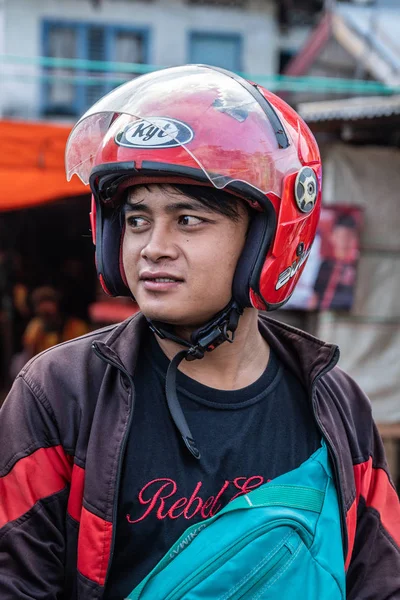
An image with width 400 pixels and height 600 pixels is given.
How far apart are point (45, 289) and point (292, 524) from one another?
6583 mm

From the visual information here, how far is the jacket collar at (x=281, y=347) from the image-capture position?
1.81 meters

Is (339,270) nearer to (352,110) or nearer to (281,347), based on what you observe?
(352,110)

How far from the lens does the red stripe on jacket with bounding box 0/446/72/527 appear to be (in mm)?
1621

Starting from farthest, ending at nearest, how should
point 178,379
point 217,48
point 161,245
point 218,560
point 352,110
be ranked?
point 217,48 → point 352,110 → point 178,379 → point 161,245 → point 218,560

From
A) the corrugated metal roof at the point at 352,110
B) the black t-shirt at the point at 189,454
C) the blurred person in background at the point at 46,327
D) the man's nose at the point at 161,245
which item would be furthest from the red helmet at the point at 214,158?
the blurred person in background at the point at 46,327

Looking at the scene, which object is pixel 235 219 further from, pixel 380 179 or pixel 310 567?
pixel 380 179

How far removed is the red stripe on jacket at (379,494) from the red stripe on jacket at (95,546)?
623mm

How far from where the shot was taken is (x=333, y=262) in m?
5.61

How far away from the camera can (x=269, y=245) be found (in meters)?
1.85

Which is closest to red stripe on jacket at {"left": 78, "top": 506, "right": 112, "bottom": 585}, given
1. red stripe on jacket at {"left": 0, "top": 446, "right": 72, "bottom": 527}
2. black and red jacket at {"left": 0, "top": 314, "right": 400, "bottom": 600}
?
black and red jacket at {"left": 0, "top": 314, "right": 400, "bottom": 600}

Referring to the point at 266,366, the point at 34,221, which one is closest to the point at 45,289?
the point at 34,221

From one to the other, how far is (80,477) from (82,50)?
14860mm

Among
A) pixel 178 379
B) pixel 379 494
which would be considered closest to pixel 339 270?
pixel 379 494

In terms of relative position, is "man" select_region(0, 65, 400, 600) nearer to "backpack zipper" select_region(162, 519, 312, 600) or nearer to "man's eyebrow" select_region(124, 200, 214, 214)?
"man's eyebrow" select_region(124, 200, 214, 214)
